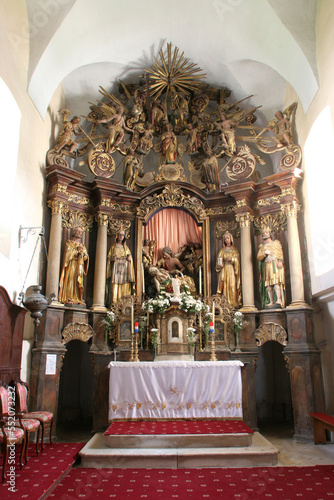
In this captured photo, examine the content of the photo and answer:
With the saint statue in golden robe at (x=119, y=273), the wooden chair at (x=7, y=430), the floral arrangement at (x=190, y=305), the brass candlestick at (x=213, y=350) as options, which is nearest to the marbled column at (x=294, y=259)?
the brass candlestick at (x=213, y=350)

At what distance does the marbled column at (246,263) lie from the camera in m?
9.69

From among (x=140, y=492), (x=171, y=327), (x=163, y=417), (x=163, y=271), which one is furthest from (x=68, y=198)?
(x=140, y=492)

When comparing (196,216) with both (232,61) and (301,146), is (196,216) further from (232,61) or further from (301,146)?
(232,61)

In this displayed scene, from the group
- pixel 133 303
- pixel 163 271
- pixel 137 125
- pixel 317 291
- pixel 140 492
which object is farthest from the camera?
pixel 137 125

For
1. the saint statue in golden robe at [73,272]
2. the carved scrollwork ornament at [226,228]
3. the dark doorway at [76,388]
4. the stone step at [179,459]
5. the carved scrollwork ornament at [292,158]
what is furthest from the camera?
the carved scrollwork ornament at [226,228]

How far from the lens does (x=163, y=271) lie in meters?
10.4

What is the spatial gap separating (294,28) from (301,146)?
2.52 m

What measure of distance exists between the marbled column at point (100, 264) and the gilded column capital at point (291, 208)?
424 centimetres

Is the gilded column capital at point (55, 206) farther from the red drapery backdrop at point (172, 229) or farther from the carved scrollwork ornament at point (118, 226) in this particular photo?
the red drapery backdrop at point (172, 229)

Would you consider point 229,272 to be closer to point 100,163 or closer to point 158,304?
point 158,304

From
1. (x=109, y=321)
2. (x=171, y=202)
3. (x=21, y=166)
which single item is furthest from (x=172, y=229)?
(x=21, y=166)

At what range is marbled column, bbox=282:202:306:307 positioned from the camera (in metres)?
9.01

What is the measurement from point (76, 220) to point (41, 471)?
576cm

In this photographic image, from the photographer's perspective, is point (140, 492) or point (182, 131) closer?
point (140, 492)
